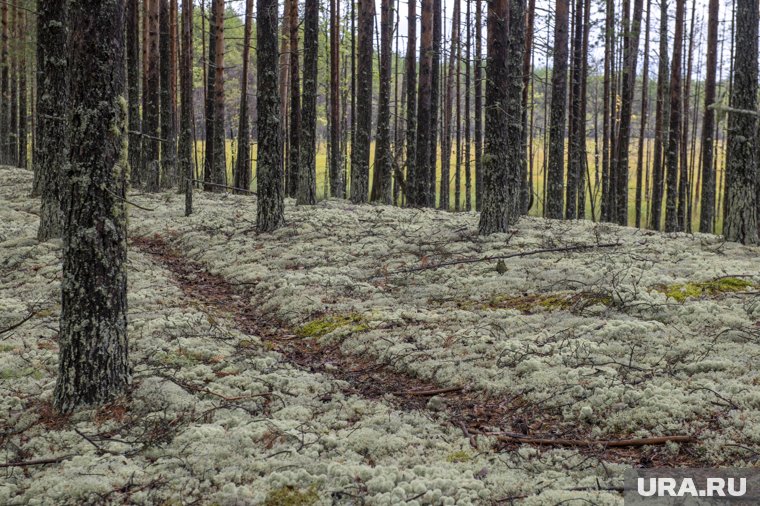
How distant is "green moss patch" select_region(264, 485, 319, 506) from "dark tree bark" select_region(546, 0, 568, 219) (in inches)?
535

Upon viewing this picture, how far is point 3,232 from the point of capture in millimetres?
12453

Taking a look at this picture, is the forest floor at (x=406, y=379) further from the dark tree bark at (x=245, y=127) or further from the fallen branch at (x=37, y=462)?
the dark tree bark at (x=245, y=127)

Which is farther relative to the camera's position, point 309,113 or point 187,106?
point 309,113

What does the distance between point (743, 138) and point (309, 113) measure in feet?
36.8

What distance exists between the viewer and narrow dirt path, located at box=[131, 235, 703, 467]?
175 inches

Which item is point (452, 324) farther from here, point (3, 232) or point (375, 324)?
point (3, 232)

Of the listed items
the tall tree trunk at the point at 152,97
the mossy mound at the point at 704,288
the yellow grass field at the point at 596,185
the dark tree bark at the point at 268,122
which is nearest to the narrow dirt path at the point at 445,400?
the mossy mound at the point at 704,288

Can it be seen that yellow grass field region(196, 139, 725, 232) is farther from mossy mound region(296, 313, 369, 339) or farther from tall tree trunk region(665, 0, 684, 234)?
mossy mound region(296, 313, 369, 339)

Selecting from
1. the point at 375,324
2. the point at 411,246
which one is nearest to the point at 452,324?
the point at 375,324

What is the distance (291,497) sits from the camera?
3916mm

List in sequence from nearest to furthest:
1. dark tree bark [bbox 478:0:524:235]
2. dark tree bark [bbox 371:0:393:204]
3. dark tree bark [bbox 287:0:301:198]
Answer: dark tree bark [bbox 478:0:524:235] → dark tree bark [bbox 287:0:301:198] → dark tree bark [bbox 371:0:393:204]

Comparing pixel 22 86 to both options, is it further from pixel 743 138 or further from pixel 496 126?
pixel 743 138

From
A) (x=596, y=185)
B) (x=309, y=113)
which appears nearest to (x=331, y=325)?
(x=309, y=113)

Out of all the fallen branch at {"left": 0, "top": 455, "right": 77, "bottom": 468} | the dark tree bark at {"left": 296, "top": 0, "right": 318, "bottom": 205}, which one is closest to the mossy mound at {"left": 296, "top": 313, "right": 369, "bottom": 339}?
the fallen branch at {"left": 0, "top": 455, "right": 77, "bottom": 468}
